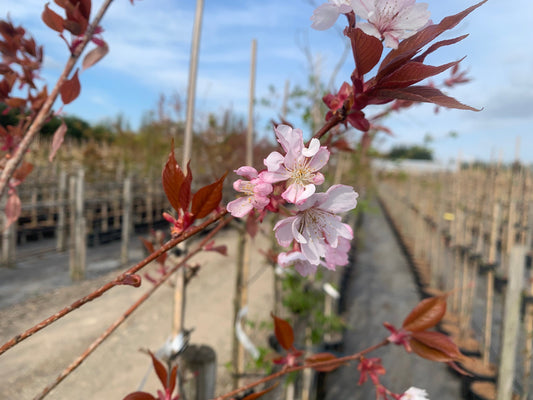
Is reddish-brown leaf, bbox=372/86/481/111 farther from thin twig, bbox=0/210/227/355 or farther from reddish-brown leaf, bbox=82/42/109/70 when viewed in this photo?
reddish-brown leaf, bbox=82/42/109/70

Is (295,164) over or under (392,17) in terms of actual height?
under

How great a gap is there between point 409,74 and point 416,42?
0.02 meters

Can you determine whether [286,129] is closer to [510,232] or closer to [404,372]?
[404,372]

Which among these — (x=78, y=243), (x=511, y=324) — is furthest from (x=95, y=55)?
(x=78, y=243)

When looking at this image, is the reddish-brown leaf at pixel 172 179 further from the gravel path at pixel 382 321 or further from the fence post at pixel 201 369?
the gravel path at pixel 382 321

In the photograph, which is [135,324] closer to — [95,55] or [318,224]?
[95,55]

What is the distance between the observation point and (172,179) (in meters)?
0.30

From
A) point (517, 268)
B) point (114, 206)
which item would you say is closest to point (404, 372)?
point (517, 268)

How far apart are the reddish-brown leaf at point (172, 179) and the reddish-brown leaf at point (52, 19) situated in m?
0.30

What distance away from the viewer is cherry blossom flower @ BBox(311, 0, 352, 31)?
0.27 metres

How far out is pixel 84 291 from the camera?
400 centimetres

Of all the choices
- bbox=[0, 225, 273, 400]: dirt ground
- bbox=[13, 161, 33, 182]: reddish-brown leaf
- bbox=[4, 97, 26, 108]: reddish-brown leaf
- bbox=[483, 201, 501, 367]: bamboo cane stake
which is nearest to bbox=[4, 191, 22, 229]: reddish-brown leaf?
bbox=[13, 161, 33, 182]: reddish-brown leaf

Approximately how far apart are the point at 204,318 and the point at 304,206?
126 inches

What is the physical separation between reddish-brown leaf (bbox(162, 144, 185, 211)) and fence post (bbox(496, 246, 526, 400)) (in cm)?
236
